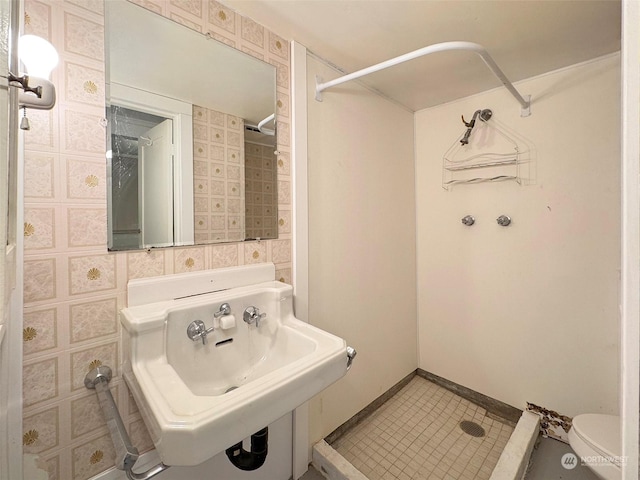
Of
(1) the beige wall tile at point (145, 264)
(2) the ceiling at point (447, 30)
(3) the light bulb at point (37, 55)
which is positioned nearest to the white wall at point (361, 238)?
(2) the ceiling at point (447, 30)

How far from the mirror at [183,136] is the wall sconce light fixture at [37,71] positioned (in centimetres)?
14

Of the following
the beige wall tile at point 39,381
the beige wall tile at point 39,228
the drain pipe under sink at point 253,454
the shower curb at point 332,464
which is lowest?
the shower curb at point 332,464

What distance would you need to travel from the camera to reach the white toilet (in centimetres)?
103

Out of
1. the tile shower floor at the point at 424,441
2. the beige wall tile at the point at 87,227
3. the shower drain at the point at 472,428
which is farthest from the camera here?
the shower drain at the point at 472,428

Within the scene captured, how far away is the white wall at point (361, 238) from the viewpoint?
1.47 m

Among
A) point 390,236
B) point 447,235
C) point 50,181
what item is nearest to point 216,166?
point 50,181

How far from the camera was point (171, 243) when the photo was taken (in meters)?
1.00

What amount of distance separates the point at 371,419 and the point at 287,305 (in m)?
1.14

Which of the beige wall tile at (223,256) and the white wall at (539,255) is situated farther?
the white wall at (539,255)

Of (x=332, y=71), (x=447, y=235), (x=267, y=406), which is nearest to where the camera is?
(x=267, y=406)

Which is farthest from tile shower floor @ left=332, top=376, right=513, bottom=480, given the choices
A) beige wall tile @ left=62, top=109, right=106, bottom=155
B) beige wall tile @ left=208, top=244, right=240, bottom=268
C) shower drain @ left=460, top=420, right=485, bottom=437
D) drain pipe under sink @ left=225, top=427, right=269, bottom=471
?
beige wall tile @ left=62, top=109, right=106, bottom=155

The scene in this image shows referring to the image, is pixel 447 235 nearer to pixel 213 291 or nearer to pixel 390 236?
pixel 390 236

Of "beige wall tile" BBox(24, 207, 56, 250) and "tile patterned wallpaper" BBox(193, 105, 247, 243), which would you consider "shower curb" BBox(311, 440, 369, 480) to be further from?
"beige wall tile" BBox(24, 207, 56, 250)

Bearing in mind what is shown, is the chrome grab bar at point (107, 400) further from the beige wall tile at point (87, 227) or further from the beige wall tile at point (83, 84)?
the beige wall tile at point (83, 84)
